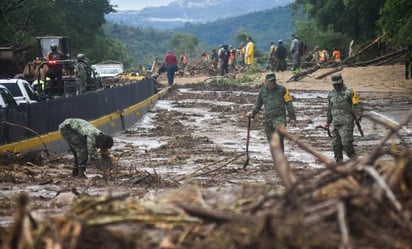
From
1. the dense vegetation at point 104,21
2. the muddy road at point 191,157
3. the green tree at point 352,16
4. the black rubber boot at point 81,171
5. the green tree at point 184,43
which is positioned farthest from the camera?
the green tree at point 184,43

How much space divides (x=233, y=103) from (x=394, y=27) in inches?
352

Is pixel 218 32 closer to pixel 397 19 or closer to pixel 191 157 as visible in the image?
pixel 397 19

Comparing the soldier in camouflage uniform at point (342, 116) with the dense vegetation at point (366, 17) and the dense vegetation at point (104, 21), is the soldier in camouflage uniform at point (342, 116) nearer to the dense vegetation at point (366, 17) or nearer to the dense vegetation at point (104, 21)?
the dense vegetation at point (104, 21)

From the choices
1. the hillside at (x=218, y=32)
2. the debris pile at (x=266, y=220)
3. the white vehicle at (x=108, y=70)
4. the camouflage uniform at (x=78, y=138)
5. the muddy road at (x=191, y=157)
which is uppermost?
the debris pile at (x=266, y=220)

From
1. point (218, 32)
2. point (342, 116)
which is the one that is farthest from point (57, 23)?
point (218, 32)

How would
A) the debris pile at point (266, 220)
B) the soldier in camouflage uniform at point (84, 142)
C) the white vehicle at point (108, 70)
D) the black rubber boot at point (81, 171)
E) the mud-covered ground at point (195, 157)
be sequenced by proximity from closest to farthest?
the debris pile at point (266, 220)
the mud-covered ground at point (195, 157)
the soldier in camouflage uniform at point (84, 142)
the black rubber boot at point (81, 171)
the white vehicle at point (108, 70)

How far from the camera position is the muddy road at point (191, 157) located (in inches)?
453

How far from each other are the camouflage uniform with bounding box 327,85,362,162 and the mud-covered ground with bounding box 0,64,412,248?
1.49ft

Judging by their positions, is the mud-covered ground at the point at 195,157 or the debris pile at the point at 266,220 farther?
the mud-covered ground at the point at 195,157

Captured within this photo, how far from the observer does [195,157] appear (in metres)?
18.7

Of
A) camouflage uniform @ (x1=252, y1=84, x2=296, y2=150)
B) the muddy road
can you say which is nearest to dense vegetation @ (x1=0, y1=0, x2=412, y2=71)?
the muddy road

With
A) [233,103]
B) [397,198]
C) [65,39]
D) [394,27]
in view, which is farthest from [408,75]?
[397,198]

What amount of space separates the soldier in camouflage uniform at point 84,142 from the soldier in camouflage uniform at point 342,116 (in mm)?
3572

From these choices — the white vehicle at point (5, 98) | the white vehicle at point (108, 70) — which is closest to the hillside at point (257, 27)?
the white vehicle at point (108, 70)
